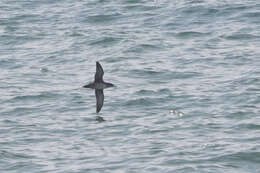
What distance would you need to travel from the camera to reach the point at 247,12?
129 ft

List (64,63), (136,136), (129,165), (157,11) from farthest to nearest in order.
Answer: (157,11), (64,63), (136,136), (129,165)

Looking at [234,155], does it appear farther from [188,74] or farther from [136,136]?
[188,74]

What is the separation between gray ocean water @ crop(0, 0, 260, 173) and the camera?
23.3 m

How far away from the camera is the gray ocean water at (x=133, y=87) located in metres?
23.3

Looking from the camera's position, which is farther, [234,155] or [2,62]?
[2,62]

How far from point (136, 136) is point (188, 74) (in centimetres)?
662

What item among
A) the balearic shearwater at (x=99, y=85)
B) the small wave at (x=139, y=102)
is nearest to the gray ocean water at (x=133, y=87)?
the small wave at (x=139, y=102)

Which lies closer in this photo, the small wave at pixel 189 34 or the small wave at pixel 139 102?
the small wave at pixel 139 102

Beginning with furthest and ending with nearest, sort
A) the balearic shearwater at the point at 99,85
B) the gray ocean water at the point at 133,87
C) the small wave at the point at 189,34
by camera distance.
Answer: the small wave at the point at 189,34, the balearic shearwater at the point at 99,85, the gray ocean water at the point at 133,87

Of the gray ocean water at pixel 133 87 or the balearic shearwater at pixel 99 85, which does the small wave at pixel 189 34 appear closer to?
the gray ocean water at pixel 133 87

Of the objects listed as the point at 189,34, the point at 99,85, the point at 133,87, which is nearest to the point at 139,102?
the point at 133,87

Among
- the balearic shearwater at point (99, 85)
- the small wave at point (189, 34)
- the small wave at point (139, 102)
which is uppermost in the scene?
the balearic shearwater at point (99, 85)

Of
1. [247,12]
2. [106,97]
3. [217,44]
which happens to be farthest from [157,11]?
[106,97]

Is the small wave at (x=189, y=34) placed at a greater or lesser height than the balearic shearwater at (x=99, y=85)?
lesser
